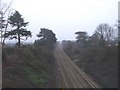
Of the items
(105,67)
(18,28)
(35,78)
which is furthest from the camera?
(18,28)

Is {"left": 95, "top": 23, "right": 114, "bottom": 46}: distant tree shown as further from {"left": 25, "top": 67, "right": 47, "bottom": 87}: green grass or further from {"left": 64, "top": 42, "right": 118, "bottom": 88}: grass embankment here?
{"left": 25, "top": 67, "right": 47, "bottom": 87}: green grass

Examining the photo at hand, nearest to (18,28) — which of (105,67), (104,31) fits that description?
(105,67)

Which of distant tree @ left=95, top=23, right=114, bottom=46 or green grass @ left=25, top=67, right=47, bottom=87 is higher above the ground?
distant tree @ left=95, top=23, right=114, bottom=46

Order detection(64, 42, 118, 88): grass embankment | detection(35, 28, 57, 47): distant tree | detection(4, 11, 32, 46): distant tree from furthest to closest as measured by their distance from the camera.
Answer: detection(35, 28, 57, 47): distant tree
detection(4, 11, 32, 46): distant tree
detection(64, 42, 118, 88): grass embankment

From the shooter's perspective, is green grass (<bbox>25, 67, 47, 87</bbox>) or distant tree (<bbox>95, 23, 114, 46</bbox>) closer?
green grass (<bbox>25, 67, 47, 87</bbox>)

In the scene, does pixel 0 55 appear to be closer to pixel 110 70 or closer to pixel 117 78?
pixel 117 78

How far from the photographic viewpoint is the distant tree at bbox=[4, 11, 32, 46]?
51.7m

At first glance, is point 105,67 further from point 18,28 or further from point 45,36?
point 45,36

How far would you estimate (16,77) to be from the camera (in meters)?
24.7

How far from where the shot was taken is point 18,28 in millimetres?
53000

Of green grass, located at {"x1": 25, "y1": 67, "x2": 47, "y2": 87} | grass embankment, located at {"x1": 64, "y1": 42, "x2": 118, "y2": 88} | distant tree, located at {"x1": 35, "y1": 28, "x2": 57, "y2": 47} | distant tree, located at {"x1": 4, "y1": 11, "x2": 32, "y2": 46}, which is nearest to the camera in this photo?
green grass, located at {"x1": 25, "y1": 67, "x2": 47, "y2": 87}

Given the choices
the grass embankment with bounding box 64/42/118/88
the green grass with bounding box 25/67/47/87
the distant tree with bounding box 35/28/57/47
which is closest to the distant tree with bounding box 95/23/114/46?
the distant tree with bounding box 35/28/57/47

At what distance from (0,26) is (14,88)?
24.7 meters

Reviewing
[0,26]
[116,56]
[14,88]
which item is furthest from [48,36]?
[14,88]
